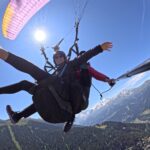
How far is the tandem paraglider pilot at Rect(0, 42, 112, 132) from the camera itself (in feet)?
29.7

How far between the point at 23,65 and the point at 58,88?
52.0 inches

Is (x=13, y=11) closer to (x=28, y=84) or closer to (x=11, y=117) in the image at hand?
(x=28, y=84)

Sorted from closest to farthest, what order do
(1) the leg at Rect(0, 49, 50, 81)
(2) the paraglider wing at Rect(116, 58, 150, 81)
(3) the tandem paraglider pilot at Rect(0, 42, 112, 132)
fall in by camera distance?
(2) the paraglider wing at Rect(116, 58, 150, 81) → (1) the leg at Rect(0, 49, 50, 81) → (3) the tandem paraglider pilot at Rect(0, 42, 112, 132)

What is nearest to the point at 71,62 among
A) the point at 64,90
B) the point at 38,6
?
the point at 64,90

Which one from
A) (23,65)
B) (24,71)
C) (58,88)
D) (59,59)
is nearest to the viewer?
(23,65)

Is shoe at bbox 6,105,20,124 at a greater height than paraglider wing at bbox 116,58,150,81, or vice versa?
paraglider wing at bbox 116,58,150,81

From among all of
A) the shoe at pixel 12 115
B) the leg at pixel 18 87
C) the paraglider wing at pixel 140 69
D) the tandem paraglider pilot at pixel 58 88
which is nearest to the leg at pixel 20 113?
the shoe at pixel 12 115

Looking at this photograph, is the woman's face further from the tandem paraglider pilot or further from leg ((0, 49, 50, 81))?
leg ((0, 49, 50, 81))

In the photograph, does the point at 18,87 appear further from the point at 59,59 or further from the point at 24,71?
the point at 59,59

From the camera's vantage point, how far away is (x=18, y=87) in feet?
30.5

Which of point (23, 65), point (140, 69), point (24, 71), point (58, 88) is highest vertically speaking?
point (23, 65)

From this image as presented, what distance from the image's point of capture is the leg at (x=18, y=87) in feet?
29.9

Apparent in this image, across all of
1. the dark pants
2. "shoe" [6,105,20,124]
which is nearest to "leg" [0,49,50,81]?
the dark pants

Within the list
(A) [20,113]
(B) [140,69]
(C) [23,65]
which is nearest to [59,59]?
(C) [23,65]
